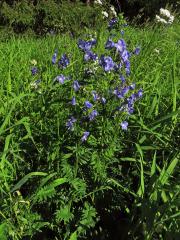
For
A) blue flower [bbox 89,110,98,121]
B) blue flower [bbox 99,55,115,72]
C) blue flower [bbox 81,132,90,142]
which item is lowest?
blue flower [bbox 81,132,90,142]

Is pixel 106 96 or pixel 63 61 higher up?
pixel 106 96

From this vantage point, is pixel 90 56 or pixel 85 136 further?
pixel 90 56

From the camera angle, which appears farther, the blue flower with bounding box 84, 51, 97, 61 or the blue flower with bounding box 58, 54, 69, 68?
the blue flower with bounding box 58, 54, 69, 68

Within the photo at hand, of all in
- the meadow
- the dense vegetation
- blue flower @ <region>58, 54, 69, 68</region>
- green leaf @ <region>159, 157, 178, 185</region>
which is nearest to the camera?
the meadow

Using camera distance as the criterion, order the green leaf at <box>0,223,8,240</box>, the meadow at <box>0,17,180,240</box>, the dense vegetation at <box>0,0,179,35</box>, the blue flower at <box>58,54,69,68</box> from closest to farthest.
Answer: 1. the green leaf at <box>0,223,8,240</box>
2. the meadow at <box>0,17,180,240</box>
3. the blue flower at <box>58,54,69,68</box>
4. the dense vegetation at <box>0,0,179,35</box>

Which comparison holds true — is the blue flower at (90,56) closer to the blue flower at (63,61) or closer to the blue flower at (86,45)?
the blue flower at (86,45)

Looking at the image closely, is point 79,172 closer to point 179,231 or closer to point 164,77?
point 179,231

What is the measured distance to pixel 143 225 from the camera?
2180 millimetres

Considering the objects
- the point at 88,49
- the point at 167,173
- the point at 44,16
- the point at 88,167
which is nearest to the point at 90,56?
the point at 88,49

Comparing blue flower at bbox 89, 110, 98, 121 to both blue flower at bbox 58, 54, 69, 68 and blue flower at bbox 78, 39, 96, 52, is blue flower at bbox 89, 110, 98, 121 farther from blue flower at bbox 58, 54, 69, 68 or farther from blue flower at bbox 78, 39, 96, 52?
blue flower at bbox 58, 54, 69, 68

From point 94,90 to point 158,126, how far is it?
54 cm

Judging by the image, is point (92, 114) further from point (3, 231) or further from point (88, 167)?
point (3, 231)

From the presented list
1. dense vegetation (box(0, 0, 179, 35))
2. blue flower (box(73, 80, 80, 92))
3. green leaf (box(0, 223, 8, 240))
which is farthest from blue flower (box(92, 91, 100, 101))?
dense vegetation (box(0, 0, 179, 35))

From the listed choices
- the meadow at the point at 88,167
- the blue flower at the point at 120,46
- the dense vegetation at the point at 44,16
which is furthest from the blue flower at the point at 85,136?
the dense vegetation at the point at 44,16
